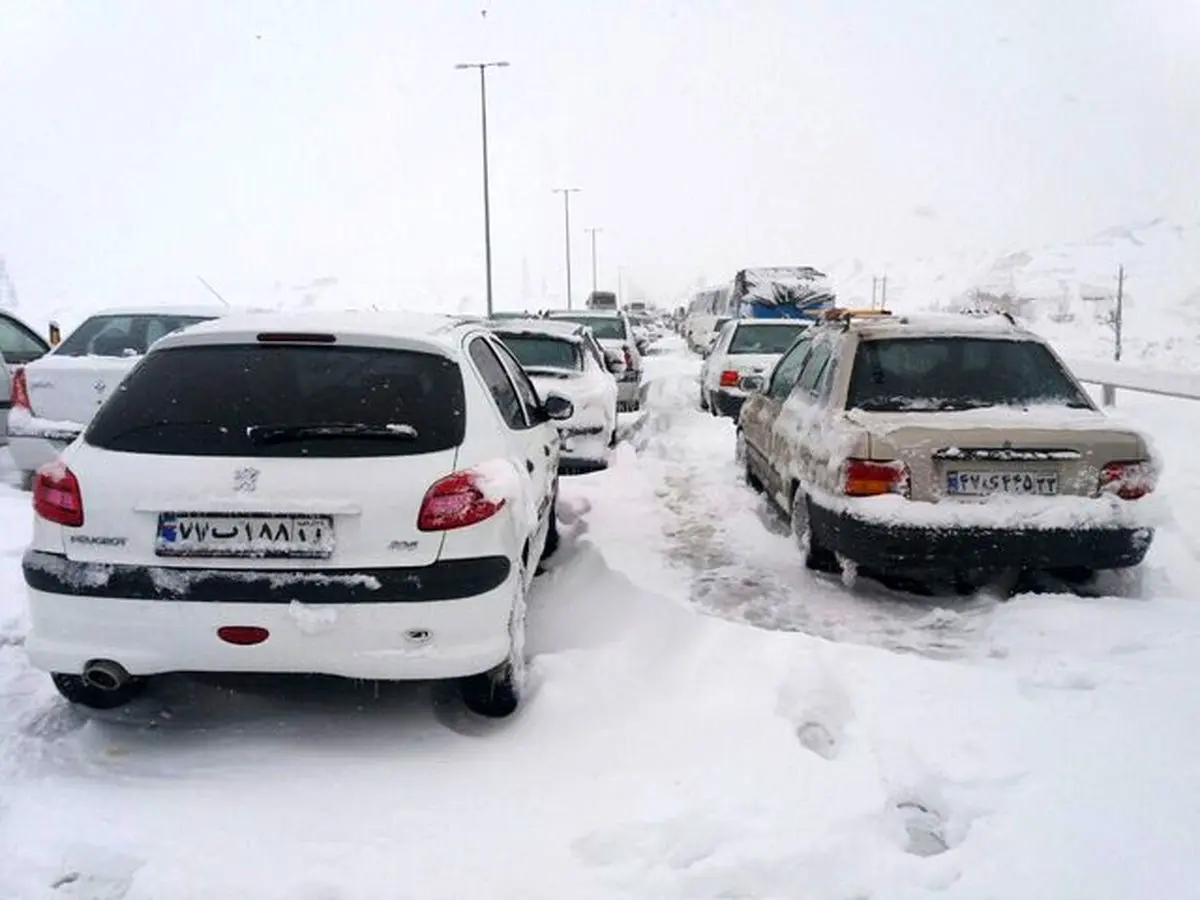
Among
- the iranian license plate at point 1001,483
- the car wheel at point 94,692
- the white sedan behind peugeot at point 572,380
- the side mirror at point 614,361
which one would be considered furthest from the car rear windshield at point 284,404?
the side mirror at point 614,361

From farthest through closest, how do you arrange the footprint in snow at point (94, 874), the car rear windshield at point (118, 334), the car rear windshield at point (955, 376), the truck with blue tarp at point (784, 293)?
the truck with blue tarp at point (784, 293), the car rear windshield at point (118, 334), the car rear windshield at point (955, 376), the footprint in snow at point (94, 874)

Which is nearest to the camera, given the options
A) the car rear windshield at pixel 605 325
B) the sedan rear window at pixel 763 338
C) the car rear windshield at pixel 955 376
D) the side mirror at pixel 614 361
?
the car rear windshield at pixel 955 376

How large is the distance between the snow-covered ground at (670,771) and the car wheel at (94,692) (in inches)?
Result: 4.3

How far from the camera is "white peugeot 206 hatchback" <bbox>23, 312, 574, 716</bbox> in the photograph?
3.38m

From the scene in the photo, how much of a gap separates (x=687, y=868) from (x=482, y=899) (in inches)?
23.2

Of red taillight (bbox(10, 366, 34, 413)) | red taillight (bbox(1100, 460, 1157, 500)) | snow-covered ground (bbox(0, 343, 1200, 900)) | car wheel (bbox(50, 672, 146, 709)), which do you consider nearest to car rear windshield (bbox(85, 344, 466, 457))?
car wheel (bbox(50, 672, 146, 709))

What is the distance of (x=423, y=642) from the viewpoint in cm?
346

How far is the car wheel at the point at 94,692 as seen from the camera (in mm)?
3764

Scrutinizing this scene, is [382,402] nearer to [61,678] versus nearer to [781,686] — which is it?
[61,678]

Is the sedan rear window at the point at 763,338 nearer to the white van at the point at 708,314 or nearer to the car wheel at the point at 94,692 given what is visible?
the car wheel at the point at 94,692

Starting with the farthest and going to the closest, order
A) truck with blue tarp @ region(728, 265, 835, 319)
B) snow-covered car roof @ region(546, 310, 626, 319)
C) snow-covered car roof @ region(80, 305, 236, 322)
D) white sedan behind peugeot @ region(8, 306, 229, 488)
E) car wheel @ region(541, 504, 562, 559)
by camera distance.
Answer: truck with blue tarp @ region(728, 265, 835, 319), snow-covered car roof @ region(546, 310, 626, 319), snow-covered car roof @ region(80, 305, 236, 322), white sedan behind peugeot @ region(8, 306, 229, 488), car wheel @ region(541, 504, 562, 559)

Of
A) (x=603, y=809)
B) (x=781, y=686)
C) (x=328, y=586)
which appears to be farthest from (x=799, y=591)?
(x=328, y=586)

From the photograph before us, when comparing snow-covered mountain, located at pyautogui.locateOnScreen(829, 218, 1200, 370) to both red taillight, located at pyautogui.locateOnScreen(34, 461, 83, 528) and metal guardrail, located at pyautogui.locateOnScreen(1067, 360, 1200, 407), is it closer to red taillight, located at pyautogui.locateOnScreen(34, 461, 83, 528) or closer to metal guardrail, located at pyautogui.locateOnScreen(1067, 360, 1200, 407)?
metal guardrail, located at pyautogui.locateOnScreen(1067, 360, 1200, 407)

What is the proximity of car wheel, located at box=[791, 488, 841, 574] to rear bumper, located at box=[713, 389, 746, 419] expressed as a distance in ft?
23.6
